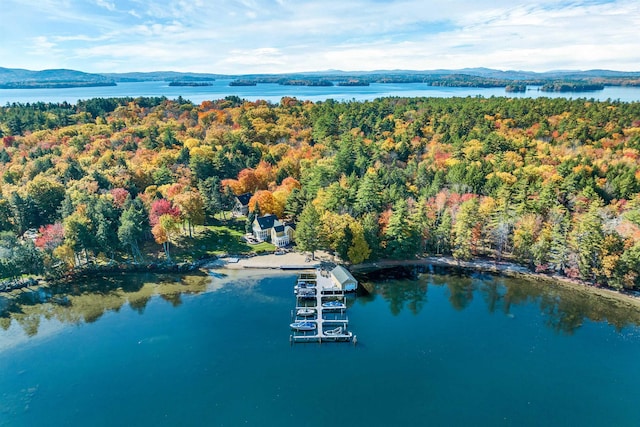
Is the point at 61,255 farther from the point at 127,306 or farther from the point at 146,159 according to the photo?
the point at 146,159

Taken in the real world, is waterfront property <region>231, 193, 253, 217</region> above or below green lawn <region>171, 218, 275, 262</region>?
above

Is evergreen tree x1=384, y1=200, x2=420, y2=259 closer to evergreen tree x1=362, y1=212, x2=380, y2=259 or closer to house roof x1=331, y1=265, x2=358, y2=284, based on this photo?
evergreen tree x1=362, y1=212, x2=380, y2=259

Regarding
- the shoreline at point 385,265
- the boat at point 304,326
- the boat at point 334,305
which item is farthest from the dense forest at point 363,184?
the boat at point 304,326

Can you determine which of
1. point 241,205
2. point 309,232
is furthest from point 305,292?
point 241,205

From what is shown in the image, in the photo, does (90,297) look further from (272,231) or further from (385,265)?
(385,265)

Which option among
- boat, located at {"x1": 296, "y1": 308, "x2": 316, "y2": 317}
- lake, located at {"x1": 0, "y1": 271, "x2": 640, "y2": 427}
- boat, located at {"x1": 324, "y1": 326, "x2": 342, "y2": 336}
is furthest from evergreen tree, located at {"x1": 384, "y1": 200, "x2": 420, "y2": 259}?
boat, located at {"x1": 324, "y1": 326, "x2": 342, "y2": 336}

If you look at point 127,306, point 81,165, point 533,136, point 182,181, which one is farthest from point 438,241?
point 81,165
